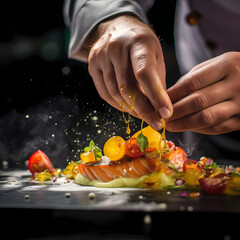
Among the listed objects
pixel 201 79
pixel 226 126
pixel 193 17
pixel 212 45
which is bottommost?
pixel 226 126

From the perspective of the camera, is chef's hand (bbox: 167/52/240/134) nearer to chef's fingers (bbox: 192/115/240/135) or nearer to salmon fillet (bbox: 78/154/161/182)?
chef's fingers (bbox: 192/115/240/135)

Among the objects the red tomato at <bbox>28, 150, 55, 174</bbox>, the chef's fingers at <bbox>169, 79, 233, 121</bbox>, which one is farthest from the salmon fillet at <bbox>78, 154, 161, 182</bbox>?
the red tomato at <bbox>28, 150, 55, 174</bbox>

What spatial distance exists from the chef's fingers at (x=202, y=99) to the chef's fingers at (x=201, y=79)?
3 cm

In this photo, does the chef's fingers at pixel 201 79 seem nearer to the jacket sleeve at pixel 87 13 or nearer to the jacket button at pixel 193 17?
the jacket sleeve at pixel 87 13

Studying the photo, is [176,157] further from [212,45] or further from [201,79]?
[212,45]

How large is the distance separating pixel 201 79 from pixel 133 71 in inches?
15.6

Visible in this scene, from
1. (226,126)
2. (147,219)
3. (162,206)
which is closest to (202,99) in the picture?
(226,126)

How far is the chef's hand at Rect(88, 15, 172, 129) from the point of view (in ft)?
5.05

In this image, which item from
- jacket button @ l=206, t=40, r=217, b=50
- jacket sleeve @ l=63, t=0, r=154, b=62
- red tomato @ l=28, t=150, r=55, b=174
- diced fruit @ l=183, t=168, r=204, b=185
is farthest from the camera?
jacket button @ l=206, t=40, r=217, b=50

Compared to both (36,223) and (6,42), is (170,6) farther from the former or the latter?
(36,223)

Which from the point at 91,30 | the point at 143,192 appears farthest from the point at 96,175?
the point at 91,30

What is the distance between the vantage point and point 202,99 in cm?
182

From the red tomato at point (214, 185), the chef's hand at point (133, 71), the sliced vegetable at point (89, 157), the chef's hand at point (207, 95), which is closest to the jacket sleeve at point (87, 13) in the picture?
the chef's hand at point (133, 71)

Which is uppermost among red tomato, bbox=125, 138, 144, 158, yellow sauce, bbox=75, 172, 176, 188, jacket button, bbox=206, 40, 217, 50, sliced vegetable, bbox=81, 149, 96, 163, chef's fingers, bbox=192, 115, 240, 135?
jacket button, bbox=206, 40, 217, 50
